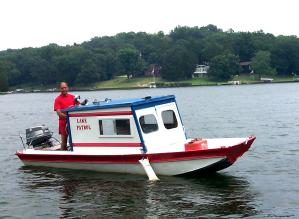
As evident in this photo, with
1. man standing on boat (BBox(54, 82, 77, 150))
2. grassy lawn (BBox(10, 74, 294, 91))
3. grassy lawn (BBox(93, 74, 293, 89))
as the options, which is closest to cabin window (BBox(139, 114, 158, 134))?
man standing on boat (BBox(54, 82, 77, 150))

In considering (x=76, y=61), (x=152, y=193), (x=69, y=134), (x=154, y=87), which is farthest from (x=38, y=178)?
(x=76, y=61)

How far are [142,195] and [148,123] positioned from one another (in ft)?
11.9

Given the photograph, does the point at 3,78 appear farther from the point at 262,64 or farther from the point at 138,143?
the point at 138,143

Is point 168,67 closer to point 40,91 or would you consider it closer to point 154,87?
point 154,87

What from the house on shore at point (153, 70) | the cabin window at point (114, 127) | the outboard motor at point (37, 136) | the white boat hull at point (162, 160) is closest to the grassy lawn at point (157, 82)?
the house on shore at point (153, 70)

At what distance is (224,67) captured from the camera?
171625 millimetres

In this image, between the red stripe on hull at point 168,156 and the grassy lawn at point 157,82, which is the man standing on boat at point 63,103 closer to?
the red stripe on hull at point 168,156

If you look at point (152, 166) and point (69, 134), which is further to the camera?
point (69, 134)

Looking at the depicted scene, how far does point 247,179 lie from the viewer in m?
20.8

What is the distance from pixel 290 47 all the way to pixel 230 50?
21414 millimetres

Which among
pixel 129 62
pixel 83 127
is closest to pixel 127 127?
pixel 83 127

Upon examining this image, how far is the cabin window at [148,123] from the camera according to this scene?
69.1 ft

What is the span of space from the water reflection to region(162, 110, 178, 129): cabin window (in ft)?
8.04

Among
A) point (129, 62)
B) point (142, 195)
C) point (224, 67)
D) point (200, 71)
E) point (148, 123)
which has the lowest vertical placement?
point (142, 195)
